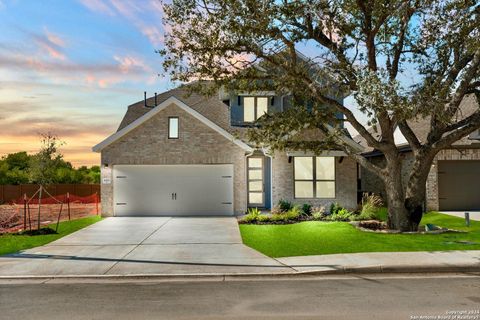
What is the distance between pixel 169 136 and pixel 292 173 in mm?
6214

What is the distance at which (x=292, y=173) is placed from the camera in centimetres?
2194

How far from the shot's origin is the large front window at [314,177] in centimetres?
2206

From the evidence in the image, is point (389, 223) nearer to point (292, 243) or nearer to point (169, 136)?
point (292, 243)

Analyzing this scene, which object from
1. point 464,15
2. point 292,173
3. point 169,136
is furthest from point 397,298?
point 169,136

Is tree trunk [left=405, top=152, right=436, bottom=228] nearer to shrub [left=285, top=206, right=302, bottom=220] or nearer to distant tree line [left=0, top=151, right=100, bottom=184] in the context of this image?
shrub [left=285, top=206, right=302, bottom=220]

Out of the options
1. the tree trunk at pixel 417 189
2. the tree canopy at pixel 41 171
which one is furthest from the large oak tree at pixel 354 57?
the tree canopy at pixel 41 171

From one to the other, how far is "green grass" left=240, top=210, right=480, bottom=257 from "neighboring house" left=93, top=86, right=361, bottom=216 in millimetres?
4198

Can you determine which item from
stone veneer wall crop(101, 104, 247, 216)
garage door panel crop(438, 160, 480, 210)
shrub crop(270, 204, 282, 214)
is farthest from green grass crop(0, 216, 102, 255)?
garage door panel crop(438, 160, 480, 210)

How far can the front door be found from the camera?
23422mm

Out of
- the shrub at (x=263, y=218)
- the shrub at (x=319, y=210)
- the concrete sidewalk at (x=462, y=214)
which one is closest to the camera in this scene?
the shrub at (x=263, y=218)

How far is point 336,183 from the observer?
22.0m

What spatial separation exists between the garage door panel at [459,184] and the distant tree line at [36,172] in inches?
1212

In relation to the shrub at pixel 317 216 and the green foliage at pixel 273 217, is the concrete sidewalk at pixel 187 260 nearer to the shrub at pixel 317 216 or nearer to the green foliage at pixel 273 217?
the green foliage at pixel 273 217

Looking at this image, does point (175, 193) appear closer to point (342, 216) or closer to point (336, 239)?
point (342, 216)
